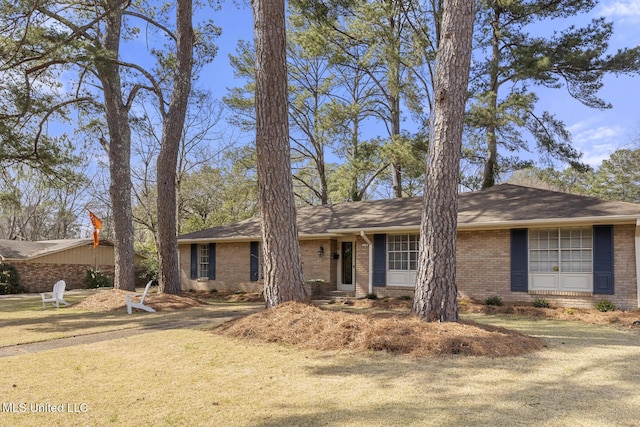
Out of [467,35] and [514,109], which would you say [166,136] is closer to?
[467,35]

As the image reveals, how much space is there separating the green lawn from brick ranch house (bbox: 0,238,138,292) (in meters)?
18.3

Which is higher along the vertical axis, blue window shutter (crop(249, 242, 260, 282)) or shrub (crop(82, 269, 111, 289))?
blue window shutter (crop(249, 242, 260, 282))

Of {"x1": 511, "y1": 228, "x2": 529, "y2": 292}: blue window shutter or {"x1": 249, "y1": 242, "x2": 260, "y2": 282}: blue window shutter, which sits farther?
{"x1": 249, "y1": 242, "x2": 260, "y2": 282}: blue window shutter

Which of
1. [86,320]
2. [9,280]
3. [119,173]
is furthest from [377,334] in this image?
[9,280]

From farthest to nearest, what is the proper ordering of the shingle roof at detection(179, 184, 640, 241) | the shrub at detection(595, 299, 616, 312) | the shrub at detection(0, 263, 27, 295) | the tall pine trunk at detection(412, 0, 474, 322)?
the shrub at detection(0, 263, 27, 295) → the shingle roof at detection(179, 184, 640, 241) → the shrub at detection(595, 299, 616, 312) → the tall pine trunk at detection(412, 0, 474, 322)

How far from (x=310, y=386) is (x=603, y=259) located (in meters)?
9.52

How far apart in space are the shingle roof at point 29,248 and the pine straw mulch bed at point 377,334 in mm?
18498

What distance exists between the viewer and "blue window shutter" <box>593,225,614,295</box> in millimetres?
11055

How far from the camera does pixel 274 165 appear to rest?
28.9ft

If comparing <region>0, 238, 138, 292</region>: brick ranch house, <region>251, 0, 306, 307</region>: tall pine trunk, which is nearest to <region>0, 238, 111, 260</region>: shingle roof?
<region>0, 238, 138, 292</region>: brick ranch house

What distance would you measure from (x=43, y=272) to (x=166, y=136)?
43.9ft

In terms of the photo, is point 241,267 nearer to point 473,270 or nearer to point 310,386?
point 473,270

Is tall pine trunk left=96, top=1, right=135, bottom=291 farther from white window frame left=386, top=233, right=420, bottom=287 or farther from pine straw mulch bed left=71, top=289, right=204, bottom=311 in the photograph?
white window frame left=386, top=233, right=420, bottom=287

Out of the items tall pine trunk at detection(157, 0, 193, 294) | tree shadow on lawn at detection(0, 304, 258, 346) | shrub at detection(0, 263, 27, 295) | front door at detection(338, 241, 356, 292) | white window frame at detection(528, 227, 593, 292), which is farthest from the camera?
shrub at detection(0, 263, 27, 295)
